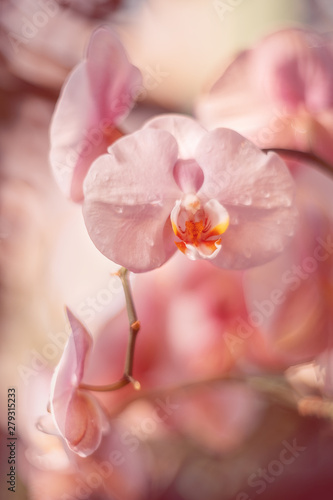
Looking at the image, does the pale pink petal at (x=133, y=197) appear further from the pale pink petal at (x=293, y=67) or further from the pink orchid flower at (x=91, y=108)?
the pale pink petal at (x=293, y=67)

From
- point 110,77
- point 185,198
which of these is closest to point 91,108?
point 110,77

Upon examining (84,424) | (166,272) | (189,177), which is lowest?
(84,424)

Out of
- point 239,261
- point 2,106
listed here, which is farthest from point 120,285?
point 2,106

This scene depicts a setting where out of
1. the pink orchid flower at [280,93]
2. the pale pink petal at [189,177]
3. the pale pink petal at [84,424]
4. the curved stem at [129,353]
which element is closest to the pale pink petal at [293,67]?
the pink orchid flower at [280,93]

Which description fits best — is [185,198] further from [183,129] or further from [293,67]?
[293,67]

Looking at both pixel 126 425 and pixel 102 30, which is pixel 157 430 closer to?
pixel 126 425
